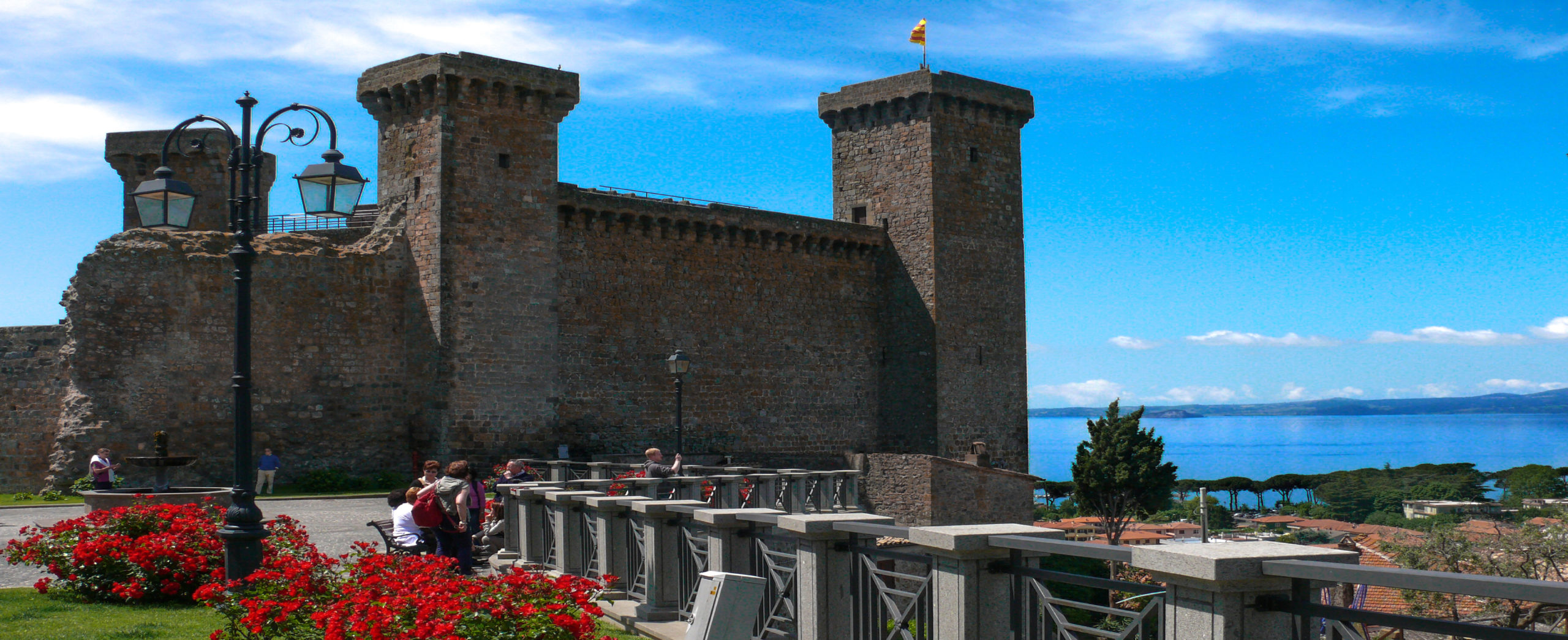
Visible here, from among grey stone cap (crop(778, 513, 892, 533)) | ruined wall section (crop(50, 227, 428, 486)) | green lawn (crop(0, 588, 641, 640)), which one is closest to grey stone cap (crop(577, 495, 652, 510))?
green lawn (crop(0, 588, 641, 640))

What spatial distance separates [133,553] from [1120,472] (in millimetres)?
48896

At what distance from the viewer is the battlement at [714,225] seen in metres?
32.4

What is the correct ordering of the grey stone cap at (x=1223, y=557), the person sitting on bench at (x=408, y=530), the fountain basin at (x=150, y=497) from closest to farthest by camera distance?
the grey stone cap at (x=1223, y=557) → the person sitting on bench at (x=408, y=530) → the fountain basin at (x=150, y=497)

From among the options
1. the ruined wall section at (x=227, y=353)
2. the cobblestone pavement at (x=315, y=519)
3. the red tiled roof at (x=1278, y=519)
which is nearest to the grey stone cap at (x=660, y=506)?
the cobblestone pavement at (x=315, y=519)

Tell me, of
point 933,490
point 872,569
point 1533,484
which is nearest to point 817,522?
point 872,569

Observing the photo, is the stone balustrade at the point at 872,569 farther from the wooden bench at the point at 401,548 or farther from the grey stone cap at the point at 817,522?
the wooden bench at the point at 401,548

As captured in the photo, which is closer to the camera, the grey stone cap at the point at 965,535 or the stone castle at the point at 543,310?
the grey stone cap at the point at 965,535

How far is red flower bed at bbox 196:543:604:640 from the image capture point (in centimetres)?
693

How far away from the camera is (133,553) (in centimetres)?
1170

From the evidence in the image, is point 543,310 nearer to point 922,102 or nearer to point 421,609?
point 922,102

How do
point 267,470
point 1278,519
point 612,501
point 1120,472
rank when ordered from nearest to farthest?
point 612,501 < point 267,470 < point 1120,472 < point 1278,519

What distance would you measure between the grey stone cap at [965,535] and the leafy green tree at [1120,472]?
163 ft

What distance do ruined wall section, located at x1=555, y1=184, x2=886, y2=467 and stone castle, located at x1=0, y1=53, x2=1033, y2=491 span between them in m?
0.08

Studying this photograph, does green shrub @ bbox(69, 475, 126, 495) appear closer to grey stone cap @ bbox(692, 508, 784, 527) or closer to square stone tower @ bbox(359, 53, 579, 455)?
square stone tower @ bbox(359, 53, 579, 455)
